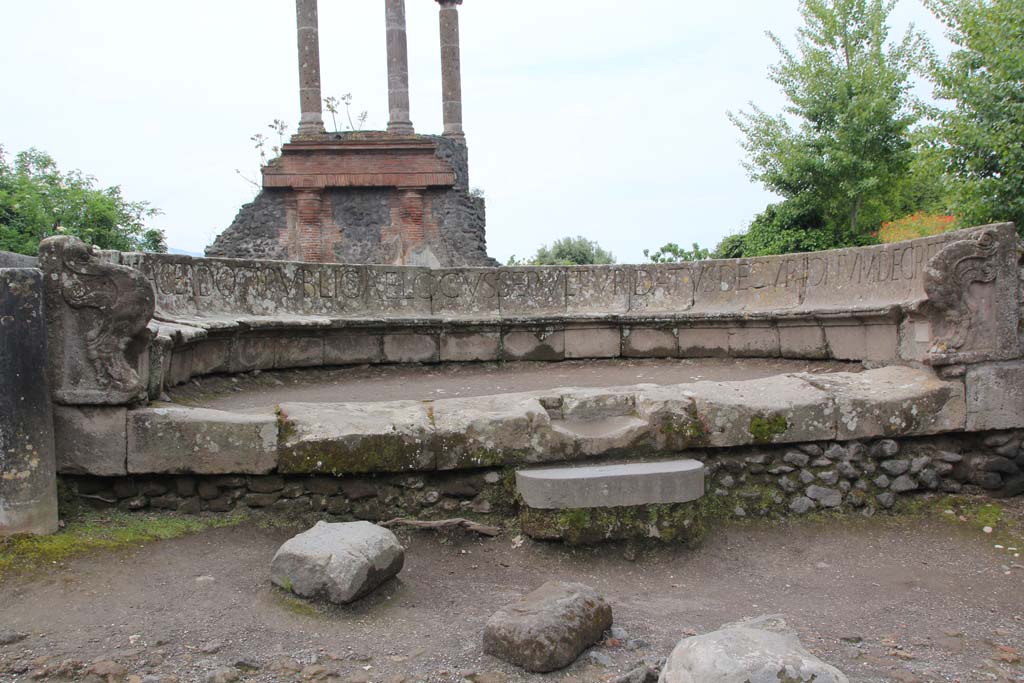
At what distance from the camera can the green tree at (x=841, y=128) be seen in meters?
17.2

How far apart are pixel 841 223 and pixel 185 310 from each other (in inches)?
658

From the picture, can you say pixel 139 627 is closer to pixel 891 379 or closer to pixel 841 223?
pixel 891 379

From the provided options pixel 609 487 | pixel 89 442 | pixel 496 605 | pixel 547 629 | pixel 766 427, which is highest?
pixel 89 442

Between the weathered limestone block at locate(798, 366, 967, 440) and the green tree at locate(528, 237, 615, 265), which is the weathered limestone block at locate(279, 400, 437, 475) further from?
the green tree at locate(528, 237, 615, 265)

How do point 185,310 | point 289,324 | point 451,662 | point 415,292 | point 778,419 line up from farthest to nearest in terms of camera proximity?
1. point 415,292
2. point 289,324
3. point 185,310
4. point 778,419
5. point 451,662

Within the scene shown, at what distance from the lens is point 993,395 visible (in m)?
4.16

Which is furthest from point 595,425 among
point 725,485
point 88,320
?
point 88,320

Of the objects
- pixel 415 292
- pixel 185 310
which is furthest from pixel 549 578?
pixel 415 292

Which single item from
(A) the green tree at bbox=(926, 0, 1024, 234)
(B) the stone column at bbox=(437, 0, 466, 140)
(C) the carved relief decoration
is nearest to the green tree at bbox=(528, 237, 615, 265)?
(B) the stone column at bbox=(437, 0, 466, 140)

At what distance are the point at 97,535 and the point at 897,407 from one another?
13.3 ft

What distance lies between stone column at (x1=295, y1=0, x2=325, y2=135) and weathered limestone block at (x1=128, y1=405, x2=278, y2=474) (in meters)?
14.6

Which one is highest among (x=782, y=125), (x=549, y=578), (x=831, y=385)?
(x=782, y=125)

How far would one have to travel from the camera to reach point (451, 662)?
2535 millimetres

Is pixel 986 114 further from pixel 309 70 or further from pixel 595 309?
pixel 309 70
